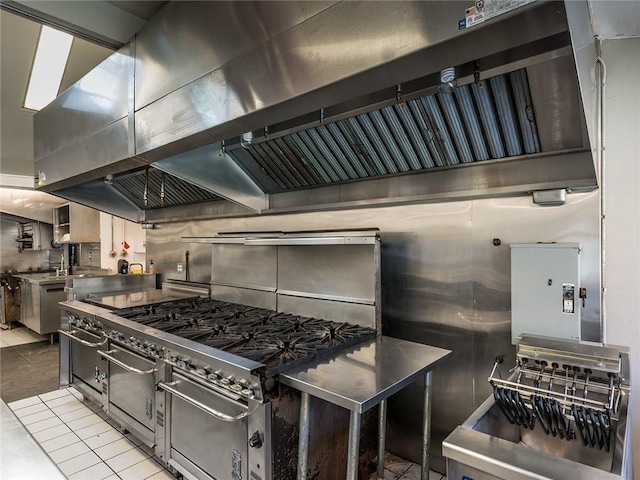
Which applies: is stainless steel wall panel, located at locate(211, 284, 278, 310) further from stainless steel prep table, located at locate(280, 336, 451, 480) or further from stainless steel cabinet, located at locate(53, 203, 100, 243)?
stainless steel cabinet, located at locate(53, 203, 100, 243)

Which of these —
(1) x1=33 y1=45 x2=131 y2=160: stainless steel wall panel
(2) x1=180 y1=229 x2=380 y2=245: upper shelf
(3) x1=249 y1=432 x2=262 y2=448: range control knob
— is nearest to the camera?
(3) x1=249 y1=432 x2=262 y2=448: range control knob

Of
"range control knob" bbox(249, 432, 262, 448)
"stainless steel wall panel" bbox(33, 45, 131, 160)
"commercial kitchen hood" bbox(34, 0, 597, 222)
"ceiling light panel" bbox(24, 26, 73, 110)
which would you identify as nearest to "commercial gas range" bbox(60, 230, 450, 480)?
"range control knob" bbox(249, 432, 262, 448)

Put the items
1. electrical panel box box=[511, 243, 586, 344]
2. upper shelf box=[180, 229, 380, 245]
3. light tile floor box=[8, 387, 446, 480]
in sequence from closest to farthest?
electrical panel box box=[511, 243, 586, 344], upper shelf box=[180, 229, 380, 245], light tile floor box=[8, 387, 446, 480]

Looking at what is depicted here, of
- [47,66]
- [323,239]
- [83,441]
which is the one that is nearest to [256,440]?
[323,239]

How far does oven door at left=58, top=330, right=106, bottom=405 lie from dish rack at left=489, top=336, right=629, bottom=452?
9.52ft

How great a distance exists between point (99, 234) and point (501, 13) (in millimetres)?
6619

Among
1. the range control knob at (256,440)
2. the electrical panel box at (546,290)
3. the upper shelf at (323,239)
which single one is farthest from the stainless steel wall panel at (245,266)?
the electrical panel box at (546,290)

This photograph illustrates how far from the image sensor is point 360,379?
155 centimetres

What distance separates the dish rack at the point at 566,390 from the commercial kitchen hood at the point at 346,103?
83cm

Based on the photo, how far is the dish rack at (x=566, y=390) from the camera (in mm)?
1218

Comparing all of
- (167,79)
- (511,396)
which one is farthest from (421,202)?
(167,79)

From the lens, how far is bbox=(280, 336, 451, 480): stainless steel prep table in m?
1.39

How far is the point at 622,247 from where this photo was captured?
1738 mm

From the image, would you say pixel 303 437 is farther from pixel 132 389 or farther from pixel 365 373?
pixel 132 389
